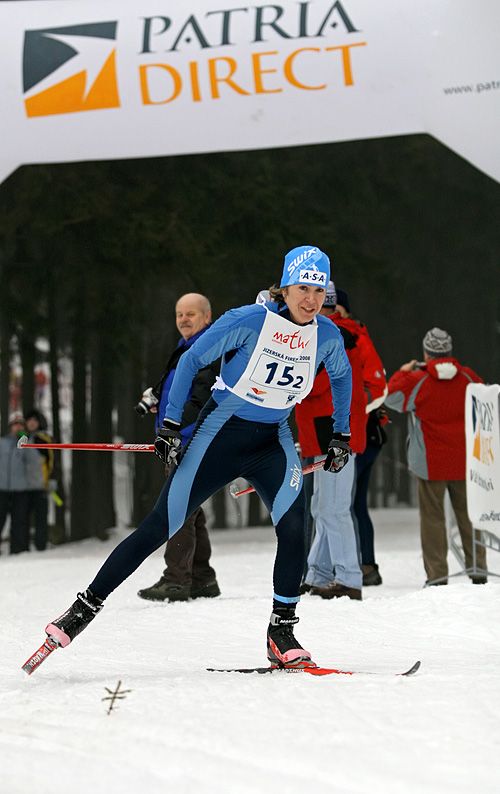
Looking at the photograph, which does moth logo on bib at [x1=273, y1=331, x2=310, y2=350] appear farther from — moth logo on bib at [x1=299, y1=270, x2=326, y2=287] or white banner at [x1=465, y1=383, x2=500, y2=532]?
white banner at [x1=465, y1=383, x2=500, y2=532]

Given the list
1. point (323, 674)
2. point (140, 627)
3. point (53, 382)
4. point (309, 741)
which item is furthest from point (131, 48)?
point (309, 741)

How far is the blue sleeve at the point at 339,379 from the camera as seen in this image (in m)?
4.50

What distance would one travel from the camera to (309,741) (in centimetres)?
308

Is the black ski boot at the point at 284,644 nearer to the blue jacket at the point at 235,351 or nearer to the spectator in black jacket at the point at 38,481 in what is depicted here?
the blue jacket at the point at 235,351

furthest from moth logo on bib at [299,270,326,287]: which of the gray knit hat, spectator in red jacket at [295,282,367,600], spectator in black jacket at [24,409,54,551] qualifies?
spectator in black jacket at [24,409,54,551]

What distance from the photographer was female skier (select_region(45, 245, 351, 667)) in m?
4.26

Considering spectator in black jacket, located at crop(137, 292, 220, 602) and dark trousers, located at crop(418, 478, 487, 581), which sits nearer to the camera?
spectator in black jacket, located at crop(137, 292, 220, 602)

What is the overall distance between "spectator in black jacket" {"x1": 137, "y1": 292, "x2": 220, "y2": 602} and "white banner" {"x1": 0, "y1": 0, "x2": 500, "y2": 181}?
415 centimetres

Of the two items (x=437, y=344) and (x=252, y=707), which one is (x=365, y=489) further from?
(x=252, y=707)

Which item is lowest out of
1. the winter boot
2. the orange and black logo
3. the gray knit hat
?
A: the winter boot

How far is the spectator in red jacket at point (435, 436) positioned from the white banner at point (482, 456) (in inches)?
6.5

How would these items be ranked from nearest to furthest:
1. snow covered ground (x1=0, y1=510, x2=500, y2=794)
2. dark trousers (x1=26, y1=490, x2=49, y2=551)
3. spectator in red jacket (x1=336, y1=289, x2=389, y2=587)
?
snow covered ground (x1=0, y1=510, x2=500, y2=794) → spectator in red jacket (x1=336, y1=289, x2=389, y2=587) → dark trousers (x1=26, y1=490, x2=49, y2=551)

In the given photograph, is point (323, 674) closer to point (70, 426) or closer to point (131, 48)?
point (131, 48)

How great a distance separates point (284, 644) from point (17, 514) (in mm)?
8273
